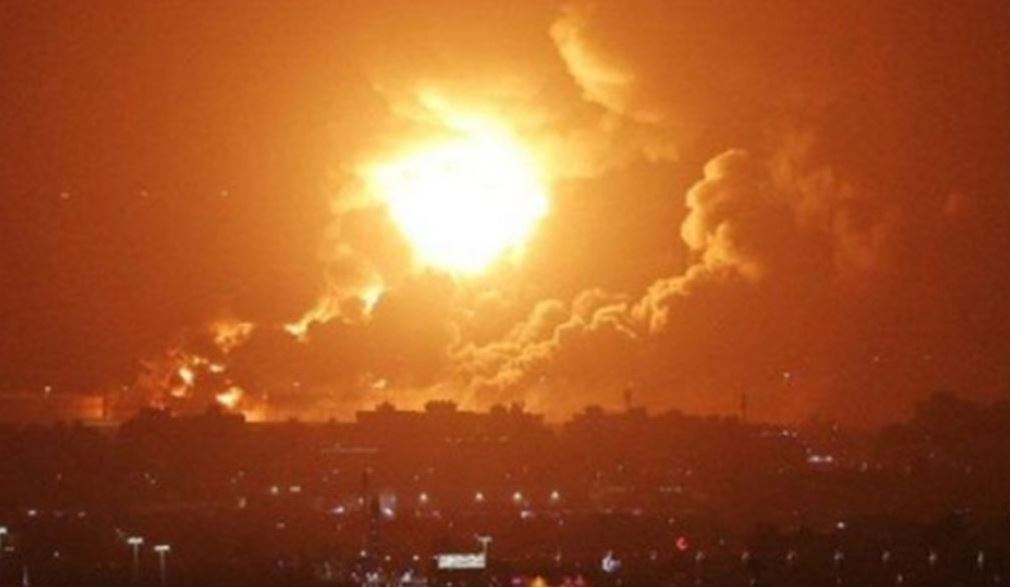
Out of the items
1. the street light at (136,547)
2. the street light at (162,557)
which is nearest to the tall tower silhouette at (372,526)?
the street light at (162,557)

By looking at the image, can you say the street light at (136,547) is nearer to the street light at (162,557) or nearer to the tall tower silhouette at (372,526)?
the street light at (162,557)

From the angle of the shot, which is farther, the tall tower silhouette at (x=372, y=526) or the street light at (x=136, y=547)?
the tall tower silhouette at (x=372, y=526)

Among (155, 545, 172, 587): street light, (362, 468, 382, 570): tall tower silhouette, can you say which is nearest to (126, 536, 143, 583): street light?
(155, 545, 172, 587): street light

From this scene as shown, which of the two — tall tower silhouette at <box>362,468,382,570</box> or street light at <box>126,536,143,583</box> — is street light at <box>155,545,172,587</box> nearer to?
street light at <box>126,536,143,583</box>

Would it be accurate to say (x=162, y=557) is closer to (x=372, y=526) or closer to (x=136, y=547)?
(x=136, y=547)

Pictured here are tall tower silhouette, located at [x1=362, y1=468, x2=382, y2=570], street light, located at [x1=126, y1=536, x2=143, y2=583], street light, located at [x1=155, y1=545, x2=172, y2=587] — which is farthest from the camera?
tall tower silhouette, located at [x1=362, y1=468, x2=382, y2=570]

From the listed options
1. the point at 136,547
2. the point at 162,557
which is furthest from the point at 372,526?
the point at 162,557

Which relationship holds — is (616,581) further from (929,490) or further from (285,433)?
(285,433)

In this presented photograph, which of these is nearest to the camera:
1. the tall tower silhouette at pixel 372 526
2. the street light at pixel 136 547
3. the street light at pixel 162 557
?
the street light at pixel 162 557

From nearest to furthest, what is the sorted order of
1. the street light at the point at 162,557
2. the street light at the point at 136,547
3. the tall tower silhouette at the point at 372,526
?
1. the street light at the point at 162,557
2. the street light at the point at 136,547
3. the tall tower silhouette at the point at 372,526

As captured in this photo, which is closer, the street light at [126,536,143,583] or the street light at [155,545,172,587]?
the street light at [155,545,172,587]
